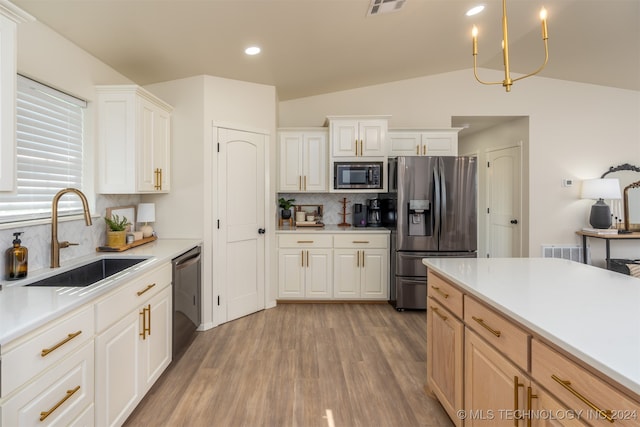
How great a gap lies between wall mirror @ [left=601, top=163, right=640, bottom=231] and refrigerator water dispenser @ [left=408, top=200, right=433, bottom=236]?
2881 millimetres

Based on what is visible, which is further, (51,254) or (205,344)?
(205,344)

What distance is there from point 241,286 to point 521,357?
287 cm

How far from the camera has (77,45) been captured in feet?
7.92

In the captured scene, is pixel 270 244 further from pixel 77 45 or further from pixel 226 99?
pixel 77 45

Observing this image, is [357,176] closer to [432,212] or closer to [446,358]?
[432,212]

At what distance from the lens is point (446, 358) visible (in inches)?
71.4

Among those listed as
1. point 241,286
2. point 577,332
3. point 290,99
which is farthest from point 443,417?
point 290,99

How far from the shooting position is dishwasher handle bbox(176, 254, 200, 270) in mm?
2615

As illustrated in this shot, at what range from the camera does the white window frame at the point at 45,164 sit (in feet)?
6.44

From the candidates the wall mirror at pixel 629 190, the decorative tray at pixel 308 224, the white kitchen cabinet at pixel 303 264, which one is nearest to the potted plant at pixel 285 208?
the decorative tray at pixel 308 224

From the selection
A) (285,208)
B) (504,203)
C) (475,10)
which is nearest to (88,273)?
(285,208)

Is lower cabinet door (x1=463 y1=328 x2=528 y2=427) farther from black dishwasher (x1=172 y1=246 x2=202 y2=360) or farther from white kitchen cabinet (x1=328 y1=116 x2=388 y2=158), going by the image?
white kitchen cabinet (x1=328 y1=116 x2=388 y2=158)

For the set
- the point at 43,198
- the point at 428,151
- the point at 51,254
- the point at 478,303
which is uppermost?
the point at 428,151

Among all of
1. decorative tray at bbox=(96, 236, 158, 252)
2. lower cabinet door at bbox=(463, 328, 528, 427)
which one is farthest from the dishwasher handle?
lower cabinet door at bbox=(463, 328, 528, 427)
